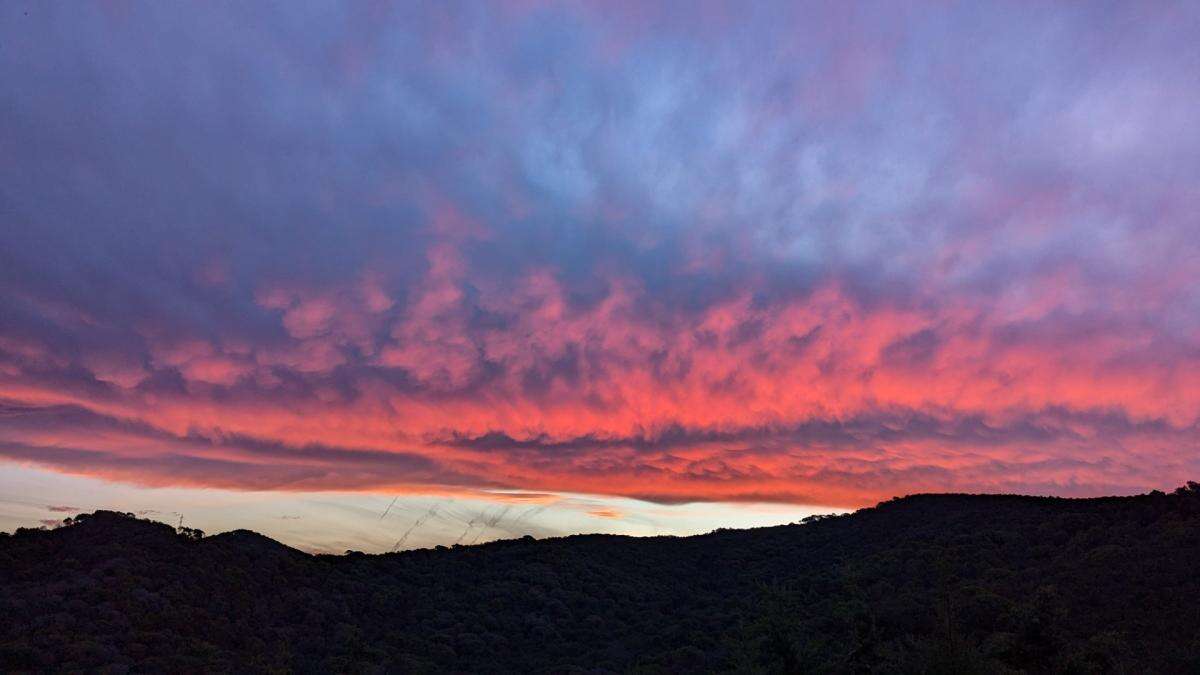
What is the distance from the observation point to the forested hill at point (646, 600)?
122 feet

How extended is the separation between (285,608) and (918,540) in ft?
193

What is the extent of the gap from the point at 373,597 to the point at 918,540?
5276cm

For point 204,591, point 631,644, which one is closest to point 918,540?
point 631,644

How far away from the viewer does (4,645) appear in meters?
37.5

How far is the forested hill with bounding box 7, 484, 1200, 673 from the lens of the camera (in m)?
37.2

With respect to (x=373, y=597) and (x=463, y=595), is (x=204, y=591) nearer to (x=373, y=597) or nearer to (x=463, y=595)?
(x=373, y=597)

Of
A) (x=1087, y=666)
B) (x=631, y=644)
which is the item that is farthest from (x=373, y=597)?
(x=1087, y=666)

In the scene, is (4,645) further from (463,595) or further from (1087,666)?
(1087,666)

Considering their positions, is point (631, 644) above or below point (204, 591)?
below

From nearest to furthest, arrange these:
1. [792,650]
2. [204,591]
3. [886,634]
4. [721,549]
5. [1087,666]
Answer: [1087,666] < [792,650] < [886,634] < [204,591] < [721,549]

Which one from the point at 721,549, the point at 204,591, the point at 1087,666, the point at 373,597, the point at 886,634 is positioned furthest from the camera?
the point at 721,549

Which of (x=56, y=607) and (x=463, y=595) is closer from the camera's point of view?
(x=56, y=607)

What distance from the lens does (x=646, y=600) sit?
232ft

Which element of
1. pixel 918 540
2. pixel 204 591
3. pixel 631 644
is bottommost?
pixel 631 644
